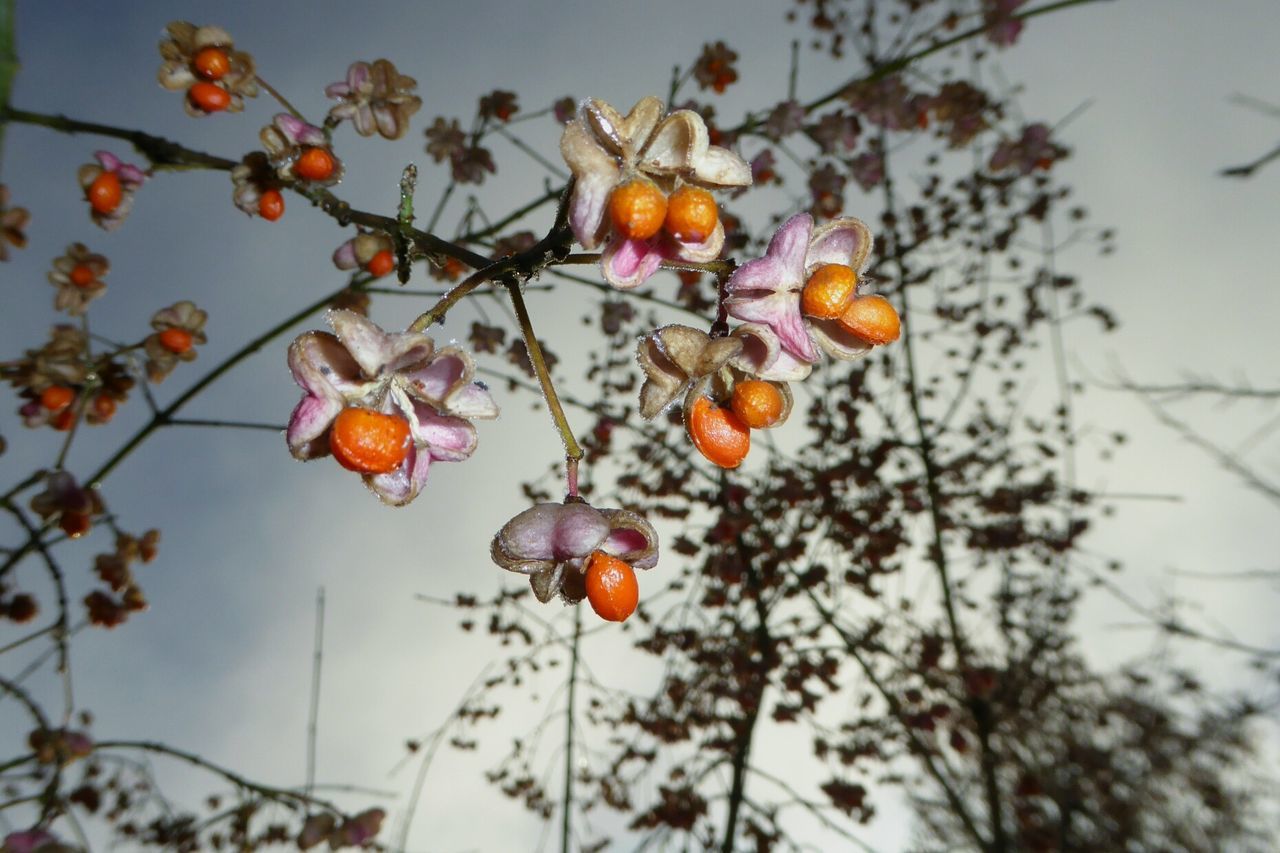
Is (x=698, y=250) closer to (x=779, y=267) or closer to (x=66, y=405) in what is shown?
(x=779, y=267)

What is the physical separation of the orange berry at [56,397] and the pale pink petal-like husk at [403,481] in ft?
7.98

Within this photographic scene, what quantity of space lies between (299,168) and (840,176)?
Answer: 4.30 meters

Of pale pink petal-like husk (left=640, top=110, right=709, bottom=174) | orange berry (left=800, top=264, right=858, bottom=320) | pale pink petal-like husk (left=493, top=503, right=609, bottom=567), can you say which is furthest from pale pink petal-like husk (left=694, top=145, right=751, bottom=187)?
pale pink petal-like husk (left=493, top=503, right=609, bottom=567)

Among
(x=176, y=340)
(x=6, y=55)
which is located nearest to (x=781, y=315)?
(x=6, y=55)

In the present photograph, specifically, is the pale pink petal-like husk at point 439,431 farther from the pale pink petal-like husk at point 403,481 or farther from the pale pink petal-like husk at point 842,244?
the pale pink petal-like husk at point 842,244

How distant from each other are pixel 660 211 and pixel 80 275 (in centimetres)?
329

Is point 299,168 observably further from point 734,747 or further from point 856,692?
point 856,692

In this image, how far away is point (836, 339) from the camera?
1420 millimetres

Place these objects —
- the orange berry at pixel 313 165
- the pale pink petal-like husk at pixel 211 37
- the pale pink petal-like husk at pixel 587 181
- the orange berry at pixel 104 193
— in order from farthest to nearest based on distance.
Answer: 1. the orange berry at pixel 104 193
2. the pale pink petal-like husk at pixel 211 37
3. the orange berry at pixel 313 165
4. the pale pink petal-like husk at pixel 587 181

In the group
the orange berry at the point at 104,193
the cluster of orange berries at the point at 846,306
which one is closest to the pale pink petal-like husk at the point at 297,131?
the orange berry at the point at 104,193

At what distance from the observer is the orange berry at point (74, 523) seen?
9.45ft

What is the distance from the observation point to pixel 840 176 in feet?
17.4

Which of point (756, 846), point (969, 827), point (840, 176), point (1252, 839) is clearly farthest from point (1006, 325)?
point (1252, 839)

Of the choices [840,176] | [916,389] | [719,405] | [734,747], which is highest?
[840,176]
